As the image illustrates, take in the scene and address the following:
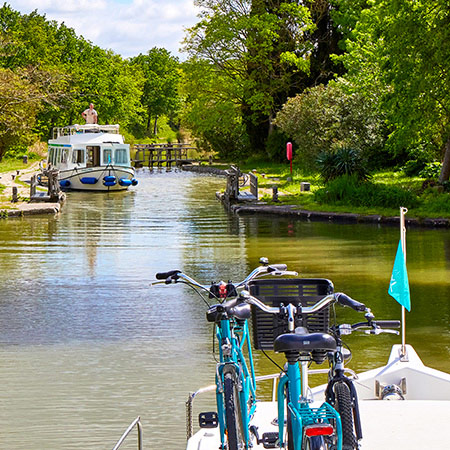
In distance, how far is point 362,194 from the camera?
29625 mm

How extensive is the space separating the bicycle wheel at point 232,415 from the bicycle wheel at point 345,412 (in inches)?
24.6

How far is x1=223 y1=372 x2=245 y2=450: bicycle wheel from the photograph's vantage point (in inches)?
220

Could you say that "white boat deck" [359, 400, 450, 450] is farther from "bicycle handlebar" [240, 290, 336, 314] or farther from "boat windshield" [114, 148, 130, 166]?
"boat windshield" [114, 148, 130, 166]

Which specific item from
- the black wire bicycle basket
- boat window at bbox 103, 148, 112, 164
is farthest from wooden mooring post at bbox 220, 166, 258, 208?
the black wire bicycle basket

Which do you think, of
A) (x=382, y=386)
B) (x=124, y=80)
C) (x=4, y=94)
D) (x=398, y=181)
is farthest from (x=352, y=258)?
(x=124, y=80)

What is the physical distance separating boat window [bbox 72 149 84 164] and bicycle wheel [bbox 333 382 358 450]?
40870mm

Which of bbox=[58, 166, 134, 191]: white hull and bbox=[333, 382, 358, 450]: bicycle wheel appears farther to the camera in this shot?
bbox=[58, 166, 134, 191]: white hull

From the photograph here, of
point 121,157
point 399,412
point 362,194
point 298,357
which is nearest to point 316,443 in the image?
point 298,357

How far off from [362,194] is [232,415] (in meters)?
24.5

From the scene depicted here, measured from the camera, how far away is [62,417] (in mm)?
8789

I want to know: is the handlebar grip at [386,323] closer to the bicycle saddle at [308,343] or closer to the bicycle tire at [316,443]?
the bicycle saddle at [308,343]

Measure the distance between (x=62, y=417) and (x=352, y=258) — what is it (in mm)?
11696

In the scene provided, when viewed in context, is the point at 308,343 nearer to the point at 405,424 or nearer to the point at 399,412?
the point at 405,424

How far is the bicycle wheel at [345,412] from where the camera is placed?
5.36 meters
